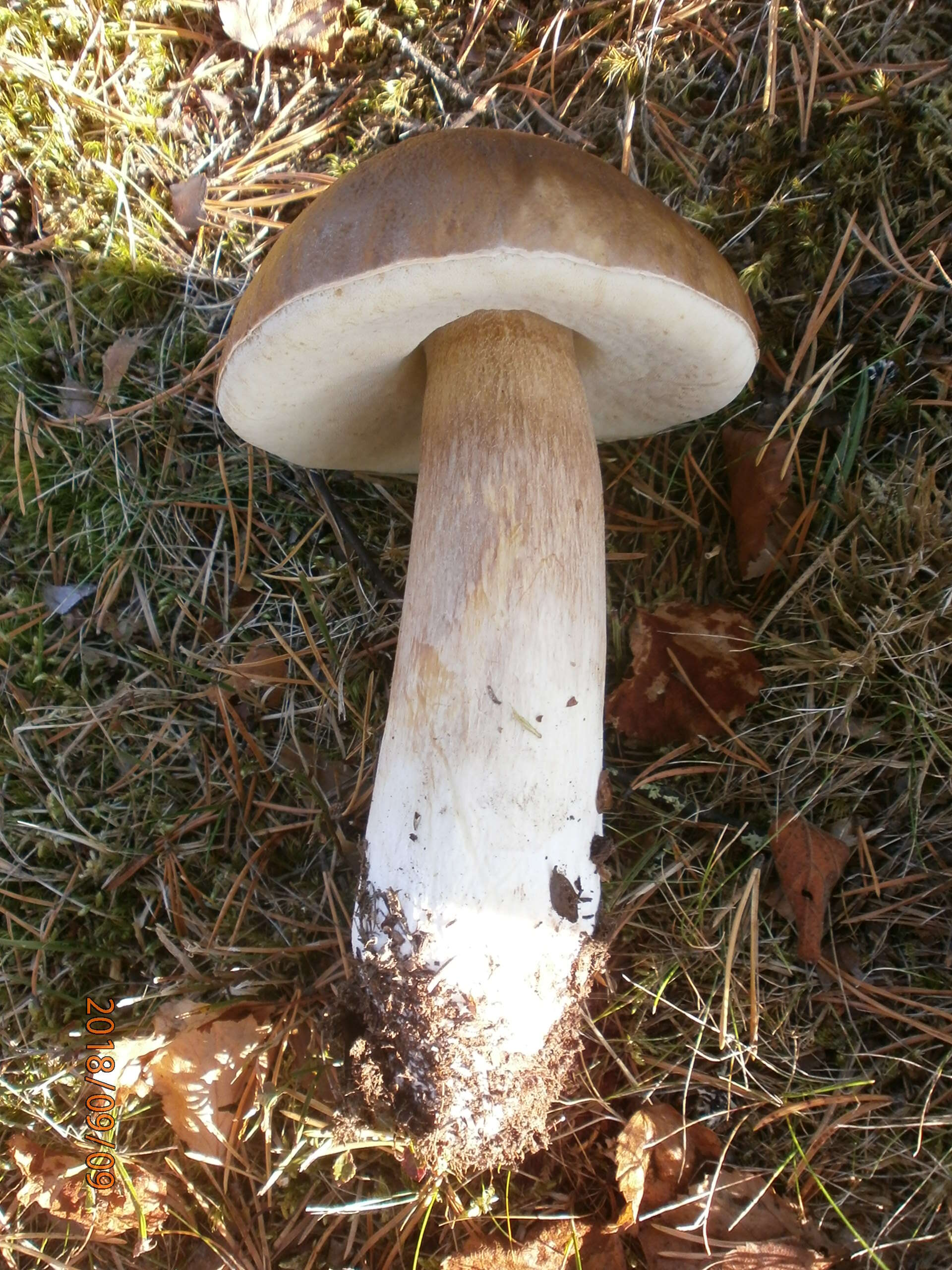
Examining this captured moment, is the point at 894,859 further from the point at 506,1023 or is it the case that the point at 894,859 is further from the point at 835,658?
the point at 506,1023

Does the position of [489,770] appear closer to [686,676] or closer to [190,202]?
[686,676]

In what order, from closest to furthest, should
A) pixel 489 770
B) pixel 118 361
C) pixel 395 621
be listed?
pixel 489 770 < pixel 395 621 < pixel 118 361

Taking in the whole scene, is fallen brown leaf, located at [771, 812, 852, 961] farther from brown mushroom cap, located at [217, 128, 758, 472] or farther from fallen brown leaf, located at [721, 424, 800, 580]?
brown mushroom cap, located at [217, 128, 758, 472]

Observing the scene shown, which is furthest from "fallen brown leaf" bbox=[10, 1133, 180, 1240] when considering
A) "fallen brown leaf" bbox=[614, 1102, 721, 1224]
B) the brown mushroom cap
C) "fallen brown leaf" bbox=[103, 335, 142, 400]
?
"fallen brown leaf" bbox=[103, 335, 142, 400]

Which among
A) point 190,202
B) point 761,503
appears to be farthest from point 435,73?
point 761,503

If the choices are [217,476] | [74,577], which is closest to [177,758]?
[74,577]

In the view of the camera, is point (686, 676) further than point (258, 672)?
No
